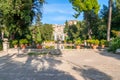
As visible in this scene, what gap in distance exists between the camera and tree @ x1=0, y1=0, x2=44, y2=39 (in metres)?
25.0

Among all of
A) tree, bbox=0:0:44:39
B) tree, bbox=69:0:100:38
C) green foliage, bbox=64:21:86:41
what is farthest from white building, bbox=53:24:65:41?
tree, bbox=0:0:44:39

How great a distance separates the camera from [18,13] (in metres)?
26.0

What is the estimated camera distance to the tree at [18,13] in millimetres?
24955

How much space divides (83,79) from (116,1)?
26248 mm

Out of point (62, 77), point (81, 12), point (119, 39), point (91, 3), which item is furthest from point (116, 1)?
point (62, 77)

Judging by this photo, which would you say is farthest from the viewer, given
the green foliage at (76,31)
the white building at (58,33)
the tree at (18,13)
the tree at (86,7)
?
the white building at (58,33)

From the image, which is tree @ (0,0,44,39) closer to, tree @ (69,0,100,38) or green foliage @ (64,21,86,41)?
tree @ (69,0,100,38)

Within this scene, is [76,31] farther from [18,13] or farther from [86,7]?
[18,13]

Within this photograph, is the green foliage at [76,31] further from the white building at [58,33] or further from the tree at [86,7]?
the white building at [58,33]

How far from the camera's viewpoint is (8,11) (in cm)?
2527

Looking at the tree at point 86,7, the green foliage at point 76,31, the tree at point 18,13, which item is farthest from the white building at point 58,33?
the tree at point 18,13

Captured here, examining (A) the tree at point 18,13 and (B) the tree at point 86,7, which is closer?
(A) the tree at point 18,13

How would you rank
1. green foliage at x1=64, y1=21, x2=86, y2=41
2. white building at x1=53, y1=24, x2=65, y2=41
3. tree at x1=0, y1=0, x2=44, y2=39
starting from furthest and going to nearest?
1. white building at x1=53, y1=24, x2=65, y2=41
2. green foliage at x1=64, y1=21, x2=86, y2=41
3. tree at x1=0, y1=0, x2=44, y2=39

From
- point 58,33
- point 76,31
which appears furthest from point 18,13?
point 58,33
